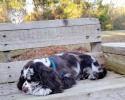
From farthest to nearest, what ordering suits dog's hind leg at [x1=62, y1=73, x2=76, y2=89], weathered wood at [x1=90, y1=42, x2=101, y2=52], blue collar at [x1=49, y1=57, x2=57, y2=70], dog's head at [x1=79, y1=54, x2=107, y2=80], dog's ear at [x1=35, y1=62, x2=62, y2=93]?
weathered wood at [x1=90, y1=42, x2=101, y2=52] → dog's head at [x1=79, y1=54, x2=107, y2=80] → blue collar at [x1=49, y1=57, x2=57, y2=70] → dog's hind leg at [x1=62, y1=73, x2=76, y2=89] → dog's ear at [x1=35, y1=62, x2=62, y2=93]

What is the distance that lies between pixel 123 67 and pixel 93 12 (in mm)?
9314

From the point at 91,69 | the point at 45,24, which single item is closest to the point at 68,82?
the point at 91,69

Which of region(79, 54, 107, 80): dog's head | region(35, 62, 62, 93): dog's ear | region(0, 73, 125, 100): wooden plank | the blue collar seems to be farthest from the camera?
region(79, 54, 107, 80): dog's head

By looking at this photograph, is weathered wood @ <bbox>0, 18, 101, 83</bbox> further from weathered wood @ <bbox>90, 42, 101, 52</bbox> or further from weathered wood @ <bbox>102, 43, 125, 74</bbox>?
weathered wood @ <bbox>102, 43, 125, 74</bbox>

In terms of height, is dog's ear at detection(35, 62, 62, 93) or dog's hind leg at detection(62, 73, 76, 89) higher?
dog's ear at detection(35, 62, 62, 93)

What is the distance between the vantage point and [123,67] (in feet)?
10.7

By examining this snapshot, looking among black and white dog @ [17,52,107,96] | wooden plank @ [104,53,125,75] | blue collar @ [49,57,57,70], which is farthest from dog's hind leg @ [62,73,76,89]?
wooden plank @ [104,53,125,75]

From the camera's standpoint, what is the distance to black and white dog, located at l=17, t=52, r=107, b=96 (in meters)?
2.67

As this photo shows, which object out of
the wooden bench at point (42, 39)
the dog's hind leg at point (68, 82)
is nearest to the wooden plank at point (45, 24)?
the wooden bench at point (42, 39)

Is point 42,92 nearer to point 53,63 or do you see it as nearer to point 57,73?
point 57,73

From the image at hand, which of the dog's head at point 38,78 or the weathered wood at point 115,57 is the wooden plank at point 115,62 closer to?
the weathered wood at point 115,57

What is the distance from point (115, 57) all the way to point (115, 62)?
0.05 meters

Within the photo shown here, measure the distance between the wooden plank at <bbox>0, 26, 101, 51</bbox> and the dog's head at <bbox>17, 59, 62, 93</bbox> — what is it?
1.69 ft

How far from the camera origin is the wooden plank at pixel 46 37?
3.30 m
